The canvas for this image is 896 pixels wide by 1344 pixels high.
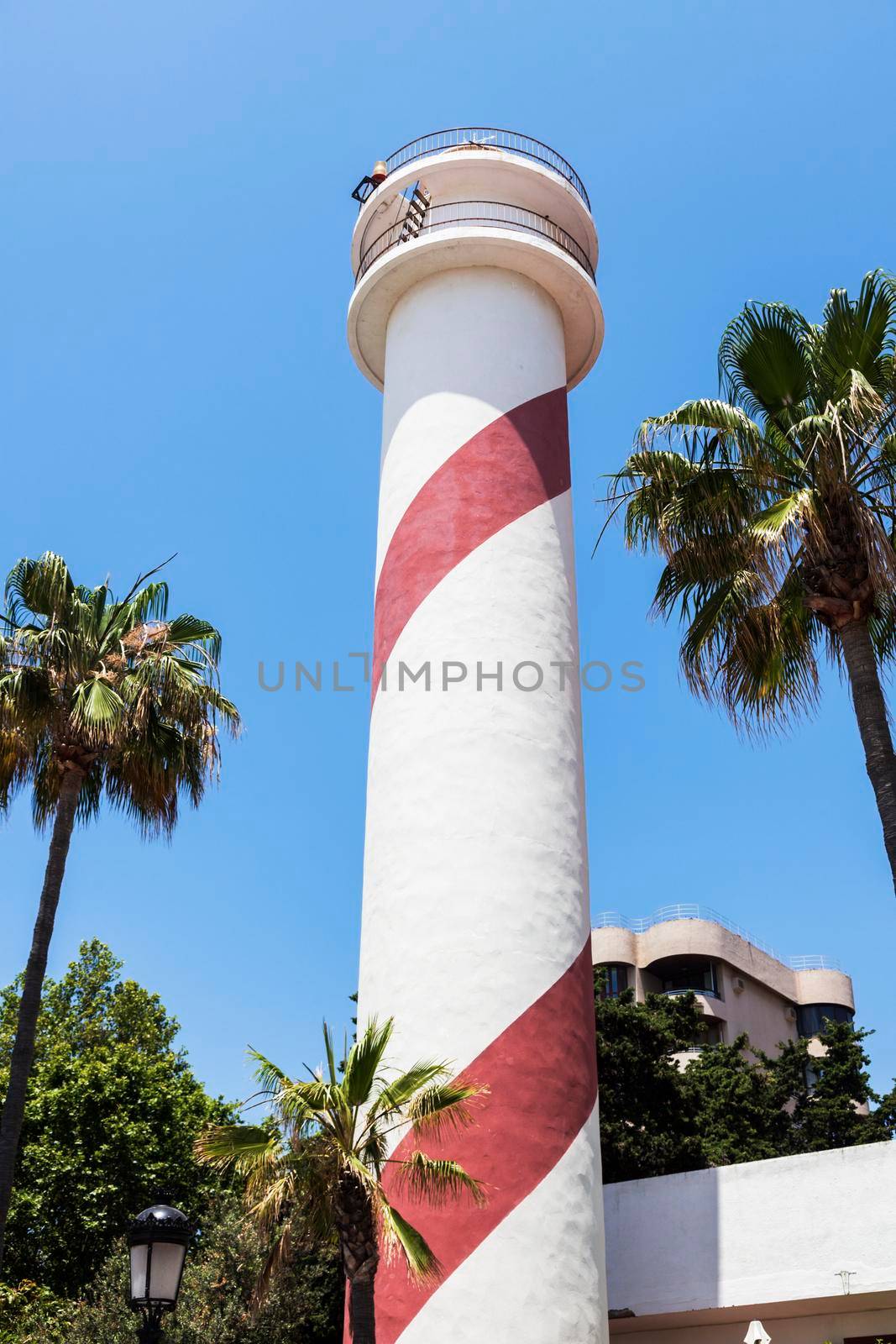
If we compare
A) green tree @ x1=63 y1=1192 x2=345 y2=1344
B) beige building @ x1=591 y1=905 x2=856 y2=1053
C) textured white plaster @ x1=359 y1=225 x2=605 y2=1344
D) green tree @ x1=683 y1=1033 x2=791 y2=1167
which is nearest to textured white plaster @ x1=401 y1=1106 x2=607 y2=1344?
textured white plaster @ x1=359 y1=225 x2=605 y2=1344

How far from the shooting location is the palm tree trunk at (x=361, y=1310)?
8680 millimetres

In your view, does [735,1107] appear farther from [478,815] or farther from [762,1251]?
[478,815]

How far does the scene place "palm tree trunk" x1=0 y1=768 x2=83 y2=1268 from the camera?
14.7 m

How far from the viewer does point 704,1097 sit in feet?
87.8

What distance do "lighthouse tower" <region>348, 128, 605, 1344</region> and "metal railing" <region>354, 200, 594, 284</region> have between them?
1.5 inches

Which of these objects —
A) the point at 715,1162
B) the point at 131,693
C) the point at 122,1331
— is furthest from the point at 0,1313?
the point at 715,1162

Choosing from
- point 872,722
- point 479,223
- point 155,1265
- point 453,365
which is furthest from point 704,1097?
point 155,1265

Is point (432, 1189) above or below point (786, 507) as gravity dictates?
below

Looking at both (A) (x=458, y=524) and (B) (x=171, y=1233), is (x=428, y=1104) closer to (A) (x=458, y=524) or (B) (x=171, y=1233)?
(B) (x=171, y=1233)

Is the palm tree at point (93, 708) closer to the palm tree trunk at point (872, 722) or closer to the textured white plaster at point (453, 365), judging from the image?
the textured white plaster at point (453, 365)

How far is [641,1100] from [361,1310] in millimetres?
15939

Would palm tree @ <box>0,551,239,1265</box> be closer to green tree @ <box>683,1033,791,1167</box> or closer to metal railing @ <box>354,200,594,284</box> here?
metal railing @ <box>354,200,594,284</box>

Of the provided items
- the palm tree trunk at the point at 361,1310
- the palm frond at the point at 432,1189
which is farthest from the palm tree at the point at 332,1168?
the palm frond at the point at 432,1189

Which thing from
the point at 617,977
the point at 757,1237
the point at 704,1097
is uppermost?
the point at 617,977
